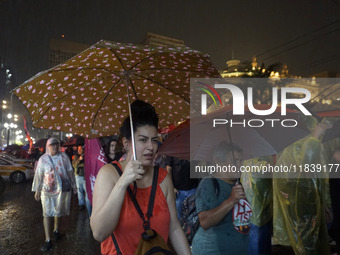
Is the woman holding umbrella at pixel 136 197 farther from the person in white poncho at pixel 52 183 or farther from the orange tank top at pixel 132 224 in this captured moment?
the person in white poncho at pixel 52 183

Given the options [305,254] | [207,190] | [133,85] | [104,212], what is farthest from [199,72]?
[305,254]

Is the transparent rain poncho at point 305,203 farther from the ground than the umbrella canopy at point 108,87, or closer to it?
closer to it

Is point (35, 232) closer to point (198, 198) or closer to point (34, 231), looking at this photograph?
point (34, 231)

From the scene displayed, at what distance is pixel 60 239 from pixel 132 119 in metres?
5.22

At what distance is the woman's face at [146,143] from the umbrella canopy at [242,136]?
3.84 feet

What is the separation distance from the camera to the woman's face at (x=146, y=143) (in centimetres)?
200

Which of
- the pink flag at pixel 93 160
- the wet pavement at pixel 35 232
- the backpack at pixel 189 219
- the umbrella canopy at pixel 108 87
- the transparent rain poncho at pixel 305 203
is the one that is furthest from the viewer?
the wet pavement at pixel 35 232

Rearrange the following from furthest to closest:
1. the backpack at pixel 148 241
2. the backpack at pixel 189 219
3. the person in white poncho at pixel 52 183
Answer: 1. the person in white poncho at pixel 52 183
2. the backpack at pixel 189 219
3. the backpack at pixel 148 241

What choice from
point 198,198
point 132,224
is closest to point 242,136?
point 198,198

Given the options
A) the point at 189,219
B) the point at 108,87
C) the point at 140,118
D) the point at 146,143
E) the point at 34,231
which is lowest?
the point at 34,231

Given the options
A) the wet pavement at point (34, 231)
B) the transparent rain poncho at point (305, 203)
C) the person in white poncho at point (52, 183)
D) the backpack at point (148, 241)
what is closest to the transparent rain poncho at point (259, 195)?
the transparent rain poncho at point (305, 203)

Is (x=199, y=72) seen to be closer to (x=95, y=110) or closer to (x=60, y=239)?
(x=95, y=110)

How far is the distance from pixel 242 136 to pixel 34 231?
18.9 feet

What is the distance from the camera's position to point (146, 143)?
2.03 m
